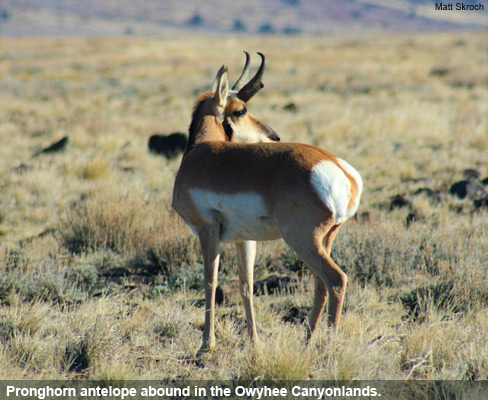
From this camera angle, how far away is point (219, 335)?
15.4 feet

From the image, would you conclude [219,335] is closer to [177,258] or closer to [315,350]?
[315,350]

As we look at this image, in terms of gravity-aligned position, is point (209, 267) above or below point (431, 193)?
above

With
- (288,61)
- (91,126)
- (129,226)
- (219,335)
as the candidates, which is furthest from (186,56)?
(219,335)

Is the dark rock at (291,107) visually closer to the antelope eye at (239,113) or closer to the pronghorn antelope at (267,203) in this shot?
the antelope eye at (239,113)

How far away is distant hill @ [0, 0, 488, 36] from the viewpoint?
472ft

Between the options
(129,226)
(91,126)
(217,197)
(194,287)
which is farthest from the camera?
(91,126)

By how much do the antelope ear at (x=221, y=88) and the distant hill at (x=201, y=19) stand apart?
439 feet

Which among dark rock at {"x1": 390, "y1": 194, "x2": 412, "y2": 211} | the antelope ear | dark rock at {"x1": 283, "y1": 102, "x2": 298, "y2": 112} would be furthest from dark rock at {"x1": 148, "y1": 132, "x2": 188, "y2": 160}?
the antelope ear

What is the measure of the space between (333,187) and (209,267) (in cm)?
127

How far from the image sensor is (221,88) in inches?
203

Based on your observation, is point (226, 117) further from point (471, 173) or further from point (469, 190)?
point (471, 173)

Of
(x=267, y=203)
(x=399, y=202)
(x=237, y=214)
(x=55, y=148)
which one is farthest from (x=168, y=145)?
(x=267, y=203)

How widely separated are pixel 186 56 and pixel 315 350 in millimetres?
43284

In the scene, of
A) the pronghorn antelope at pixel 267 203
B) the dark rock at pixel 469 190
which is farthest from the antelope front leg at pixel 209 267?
the dark rock at pixel 469 190
